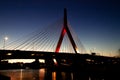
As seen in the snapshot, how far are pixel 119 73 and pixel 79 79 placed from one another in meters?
11.3

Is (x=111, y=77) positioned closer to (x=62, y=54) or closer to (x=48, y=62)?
(x=62, y=54)

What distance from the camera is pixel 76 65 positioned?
58812mm

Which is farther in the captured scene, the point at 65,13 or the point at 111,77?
the point at 65,13

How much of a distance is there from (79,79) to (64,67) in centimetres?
1049

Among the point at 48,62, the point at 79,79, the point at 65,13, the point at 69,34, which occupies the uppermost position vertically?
the point at 65,13

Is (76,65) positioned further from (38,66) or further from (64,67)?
(38,66)

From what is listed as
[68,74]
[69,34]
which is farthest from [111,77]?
[68,74]

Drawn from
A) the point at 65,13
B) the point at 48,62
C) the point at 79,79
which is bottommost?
the point at 79,79

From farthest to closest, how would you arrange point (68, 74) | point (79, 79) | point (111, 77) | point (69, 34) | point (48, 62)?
point (48, 62) → point (68, 74) → point (79, 79) → point (69, 34) → point (111, 77)

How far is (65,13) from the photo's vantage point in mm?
46062

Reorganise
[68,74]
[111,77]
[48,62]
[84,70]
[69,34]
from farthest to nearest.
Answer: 1. [48,62]
2. [68,74]
3. [84,70]
4. [69,34]
5. [111,77]

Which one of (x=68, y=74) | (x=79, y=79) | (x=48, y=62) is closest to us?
(x=79, y=79)

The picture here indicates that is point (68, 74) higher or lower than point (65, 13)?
lower

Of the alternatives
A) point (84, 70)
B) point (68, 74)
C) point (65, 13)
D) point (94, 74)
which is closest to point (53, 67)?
point (68, 74)
